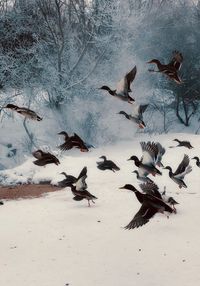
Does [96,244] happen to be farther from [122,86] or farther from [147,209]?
[147,209]

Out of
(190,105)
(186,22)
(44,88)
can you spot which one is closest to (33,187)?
(44,88)

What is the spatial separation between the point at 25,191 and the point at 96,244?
9.90m

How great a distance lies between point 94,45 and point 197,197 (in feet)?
94.0

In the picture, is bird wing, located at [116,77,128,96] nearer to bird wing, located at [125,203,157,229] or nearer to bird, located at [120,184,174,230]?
bird, located at [120,184,174,230]

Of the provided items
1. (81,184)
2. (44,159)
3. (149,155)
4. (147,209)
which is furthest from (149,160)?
(81,184)

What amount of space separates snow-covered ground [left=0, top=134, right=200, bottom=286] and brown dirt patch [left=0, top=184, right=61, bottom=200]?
2.56 meters

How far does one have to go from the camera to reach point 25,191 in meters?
19.6

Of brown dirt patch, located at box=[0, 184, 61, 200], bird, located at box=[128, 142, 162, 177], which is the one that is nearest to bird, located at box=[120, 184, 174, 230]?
bird, located at box=[128, 142, 162, 177]

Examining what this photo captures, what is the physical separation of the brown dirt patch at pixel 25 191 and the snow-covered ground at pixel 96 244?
101 inches

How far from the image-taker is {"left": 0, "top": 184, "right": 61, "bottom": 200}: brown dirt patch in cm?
1841

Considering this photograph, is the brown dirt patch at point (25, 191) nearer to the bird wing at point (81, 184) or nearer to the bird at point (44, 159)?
the bird wing at point (81, 184)

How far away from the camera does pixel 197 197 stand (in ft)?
48.3

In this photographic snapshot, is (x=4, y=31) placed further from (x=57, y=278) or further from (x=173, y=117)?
(x=57, y=278)

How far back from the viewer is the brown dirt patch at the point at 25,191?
18.4 meters
